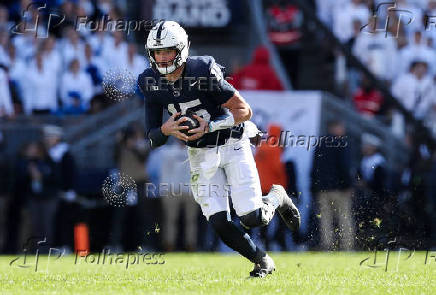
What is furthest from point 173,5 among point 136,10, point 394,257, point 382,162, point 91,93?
point 394,257

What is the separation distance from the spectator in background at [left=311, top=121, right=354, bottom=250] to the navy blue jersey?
78.9 inches

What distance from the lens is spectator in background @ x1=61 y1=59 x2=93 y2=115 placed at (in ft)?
40.0

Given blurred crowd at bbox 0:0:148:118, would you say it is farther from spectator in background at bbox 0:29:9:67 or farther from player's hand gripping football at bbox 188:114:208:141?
player's hand gripping football at bbox 188:114:208:141

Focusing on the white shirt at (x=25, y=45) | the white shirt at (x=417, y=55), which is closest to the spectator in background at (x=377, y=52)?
the white shirt at (x=417, y=55)

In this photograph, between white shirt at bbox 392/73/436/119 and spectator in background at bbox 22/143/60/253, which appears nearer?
spectator in background at bbox 22/143/60/253

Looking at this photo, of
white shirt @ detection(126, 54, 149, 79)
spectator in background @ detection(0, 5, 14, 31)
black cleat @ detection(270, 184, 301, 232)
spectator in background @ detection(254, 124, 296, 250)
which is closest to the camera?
black cleat @ detection(270, 184, 301, 232)

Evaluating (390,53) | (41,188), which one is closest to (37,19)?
(41,188)

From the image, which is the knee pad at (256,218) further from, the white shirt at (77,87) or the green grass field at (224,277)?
the white shirt at (77,87)

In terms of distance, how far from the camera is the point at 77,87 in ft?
40.1

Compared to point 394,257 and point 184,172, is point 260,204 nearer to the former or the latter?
point 394,257

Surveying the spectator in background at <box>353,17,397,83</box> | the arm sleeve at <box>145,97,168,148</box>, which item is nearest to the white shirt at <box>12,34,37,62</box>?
→ the spectator in background at <box>353,17,397,83</box>

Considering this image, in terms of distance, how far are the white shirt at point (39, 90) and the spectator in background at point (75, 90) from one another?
0.44 feet

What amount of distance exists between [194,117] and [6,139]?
5.47m

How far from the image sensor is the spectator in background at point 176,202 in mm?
11438
